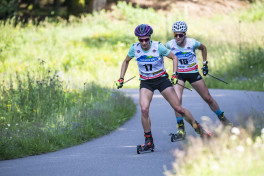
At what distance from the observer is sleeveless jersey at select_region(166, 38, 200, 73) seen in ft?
29.4

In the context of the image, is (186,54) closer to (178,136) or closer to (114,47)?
(178,136)

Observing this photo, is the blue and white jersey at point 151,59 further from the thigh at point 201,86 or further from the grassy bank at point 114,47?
the grassy bank at point 114,47

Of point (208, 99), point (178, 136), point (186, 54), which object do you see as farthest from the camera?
point (208, 99)

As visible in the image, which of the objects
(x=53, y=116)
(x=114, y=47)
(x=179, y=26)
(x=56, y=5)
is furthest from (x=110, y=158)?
(x=56, y=5)

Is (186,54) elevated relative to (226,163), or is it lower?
elevated

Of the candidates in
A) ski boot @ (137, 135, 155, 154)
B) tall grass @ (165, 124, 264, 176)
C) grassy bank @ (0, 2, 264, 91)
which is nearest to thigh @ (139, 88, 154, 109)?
ski boot @ (137, 135, 155, 154)

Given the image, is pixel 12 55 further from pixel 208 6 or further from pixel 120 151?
pixel 208 6

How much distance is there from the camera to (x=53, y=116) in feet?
35.7

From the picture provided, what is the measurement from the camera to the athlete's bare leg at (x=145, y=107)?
25.8 feet

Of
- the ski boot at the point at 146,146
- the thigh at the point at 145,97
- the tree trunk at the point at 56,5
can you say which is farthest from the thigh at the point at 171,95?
the tree trunk at the point at 56,5

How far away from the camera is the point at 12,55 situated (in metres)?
21.8

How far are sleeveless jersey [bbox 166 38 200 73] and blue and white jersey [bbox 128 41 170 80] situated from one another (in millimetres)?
959

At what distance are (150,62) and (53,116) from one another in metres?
3.60

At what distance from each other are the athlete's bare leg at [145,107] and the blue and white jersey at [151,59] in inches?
9.2
